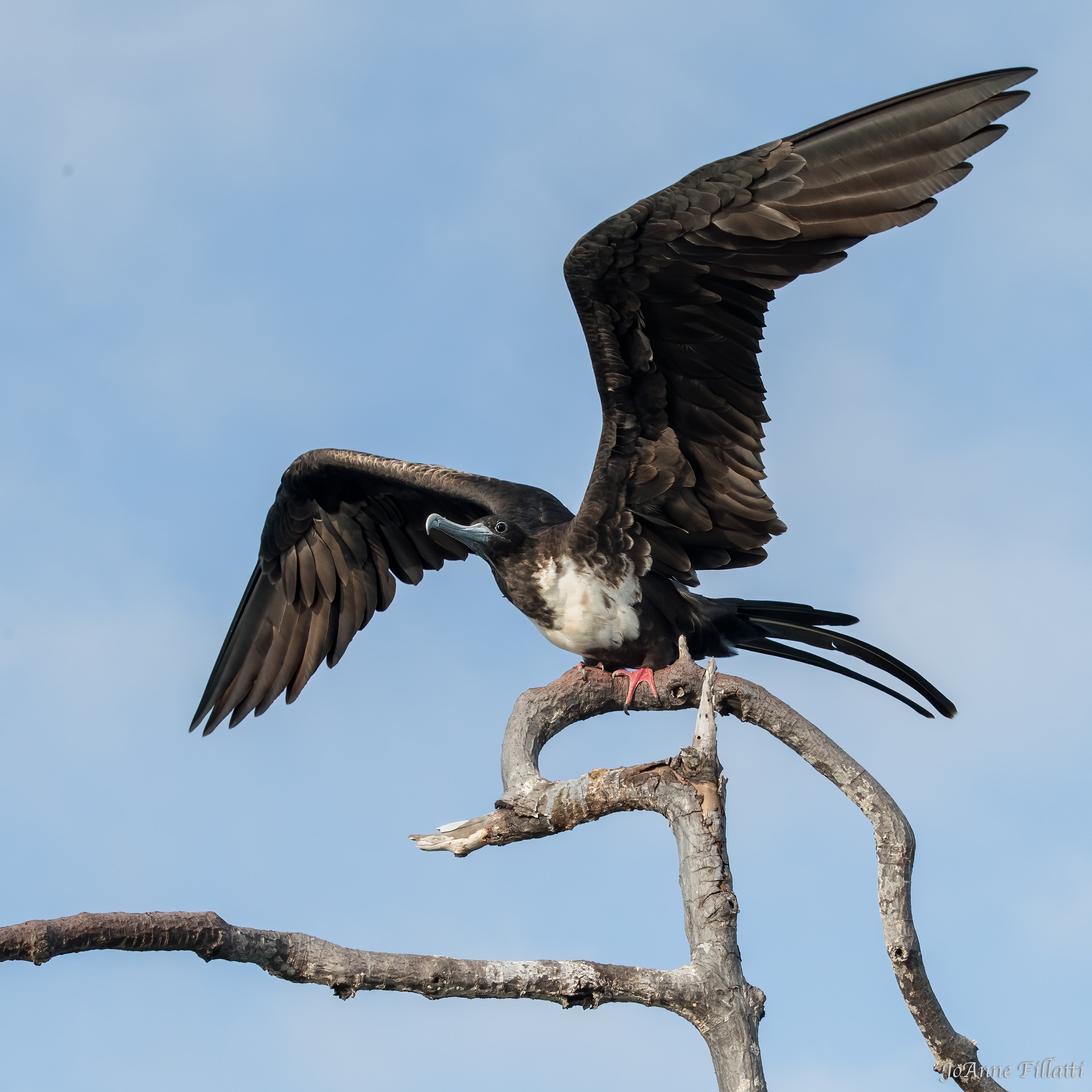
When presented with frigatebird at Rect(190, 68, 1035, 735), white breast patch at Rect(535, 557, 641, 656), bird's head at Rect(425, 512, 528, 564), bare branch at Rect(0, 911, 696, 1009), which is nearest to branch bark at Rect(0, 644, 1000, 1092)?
bare branch at Rect(0, 911, 696, 1009)

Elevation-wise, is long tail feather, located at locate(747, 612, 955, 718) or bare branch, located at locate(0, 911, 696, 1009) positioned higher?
long tail feather, located at locate(747, 612, 955, 718)

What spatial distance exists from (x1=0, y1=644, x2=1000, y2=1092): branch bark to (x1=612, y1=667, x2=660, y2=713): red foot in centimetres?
3

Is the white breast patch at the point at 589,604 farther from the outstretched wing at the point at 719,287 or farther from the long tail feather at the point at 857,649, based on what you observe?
the long tail feather at the point at 857,649

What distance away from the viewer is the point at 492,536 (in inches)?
237

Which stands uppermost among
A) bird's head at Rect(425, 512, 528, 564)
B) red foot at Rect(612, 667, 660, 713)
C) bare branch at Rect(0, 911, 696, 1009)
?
bird's head at Rect(425, 512, 528, 564)

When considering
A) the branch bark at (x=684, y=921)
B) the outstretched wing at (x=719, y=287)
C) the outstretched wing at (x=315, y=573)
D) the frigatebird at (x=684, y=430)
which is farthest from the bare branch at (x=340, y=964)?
the outstretched wing at (x=315, y=573)

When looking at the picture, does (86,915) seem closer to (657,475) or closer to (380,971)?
(380,971)

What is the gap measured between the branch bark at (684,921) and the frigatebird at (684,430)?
0.54 meters

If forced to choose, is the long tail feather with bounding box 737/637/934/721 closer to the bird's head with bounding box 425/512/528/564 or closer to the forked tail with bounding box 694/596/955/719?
the forked tail with bounding box 694/596/955/719

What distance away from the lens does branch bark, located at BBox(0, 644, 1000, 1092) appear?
11.3 ft

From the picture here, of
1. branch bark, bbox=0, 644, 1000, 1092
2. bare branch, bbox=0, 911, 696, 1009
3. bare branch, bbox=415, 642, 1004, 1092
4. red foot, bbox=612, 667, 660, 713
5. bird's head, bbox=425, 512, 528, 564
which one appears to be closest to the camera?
bare branch, bbox=0, 911, 696, 1009

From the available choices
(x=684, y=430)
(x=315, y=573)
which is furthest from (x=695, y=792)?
(x=315, y=573)

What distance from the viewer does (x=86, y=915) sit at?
10.6 ft

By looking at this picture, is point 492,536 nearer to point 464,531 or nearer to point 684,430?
point 464,531
